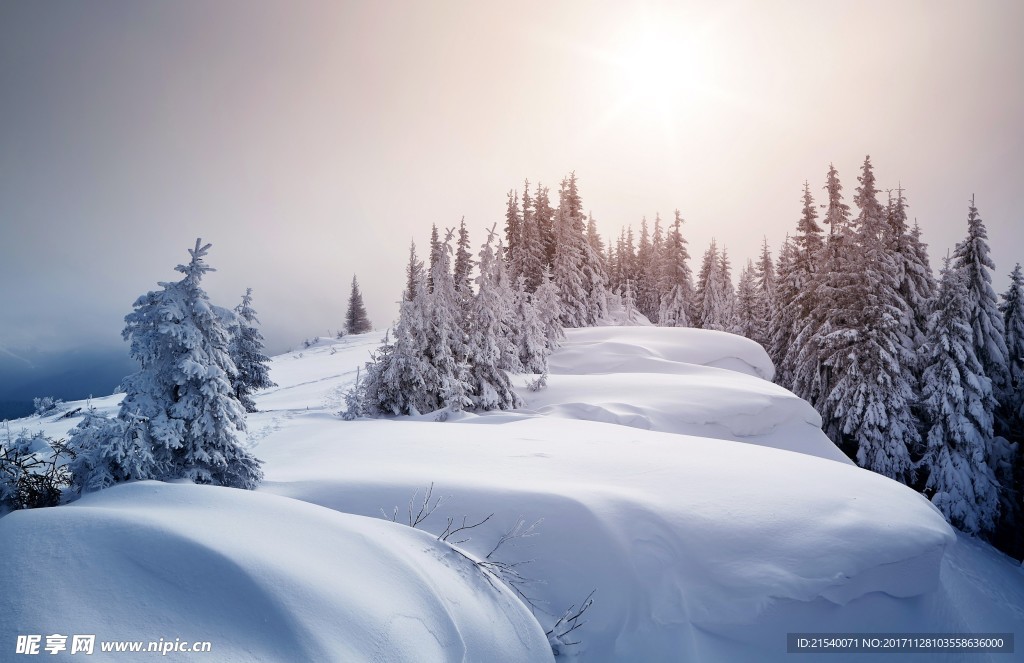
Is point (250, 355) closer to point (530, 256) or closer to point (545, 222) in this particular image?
point (530, 256)

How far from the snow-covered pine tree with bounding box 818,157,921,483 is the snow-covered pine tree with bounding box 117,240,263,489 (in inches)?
944

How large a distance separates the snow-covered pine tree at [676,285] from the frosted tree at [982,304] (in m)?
27.5

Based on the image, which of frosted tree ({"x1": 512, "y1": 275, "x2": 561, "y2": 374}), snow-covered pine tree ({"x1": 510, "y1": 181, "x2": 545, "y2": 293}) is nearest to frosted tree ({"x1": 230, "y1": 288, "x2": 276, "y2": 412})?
frosted tree ({"x1": 512, "y1": 275, "x2": 561, "y2": 374})

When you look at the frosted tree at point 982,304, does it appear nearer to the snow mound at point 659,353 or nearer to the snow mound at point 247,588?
the snow mound at point 659,353

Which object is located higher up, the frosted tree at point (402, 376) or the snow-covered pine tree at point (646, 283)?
the snow-covered pine tree at point (646, 283)

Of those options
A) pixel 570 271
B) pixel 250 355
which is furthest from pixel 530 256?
pixel 250 355

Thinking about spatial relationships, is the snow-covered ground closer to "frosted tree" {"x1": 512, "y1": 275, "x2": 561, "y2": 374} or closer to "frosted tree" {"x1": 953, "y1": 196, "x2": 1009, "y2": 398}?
"frosted tree" {"x1": 512, "y1": 275, "x2": 561, "y2": 374}

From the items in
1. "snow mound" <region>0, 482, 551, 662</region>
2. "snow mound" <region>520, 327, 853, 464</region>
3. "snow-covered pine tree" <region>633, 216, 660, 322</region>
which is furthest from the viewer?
"snow-covered pine tree" <region>633, 216, 660, 322</region>

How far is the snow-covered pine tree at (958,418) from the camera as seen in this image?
714 inches

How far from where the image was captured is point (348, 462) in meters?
8.39

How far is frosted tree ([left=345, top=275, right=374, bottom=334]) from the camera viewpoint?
2532 inches

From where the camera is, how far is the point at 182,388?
6.25m

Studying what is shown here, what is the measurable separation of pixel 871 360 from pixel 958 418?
12.0 feet

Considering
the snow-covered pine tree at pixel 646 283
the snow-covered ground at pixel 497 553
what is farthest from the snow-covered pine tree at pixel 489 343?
the snow-covered pine tree at pixel 646 283
